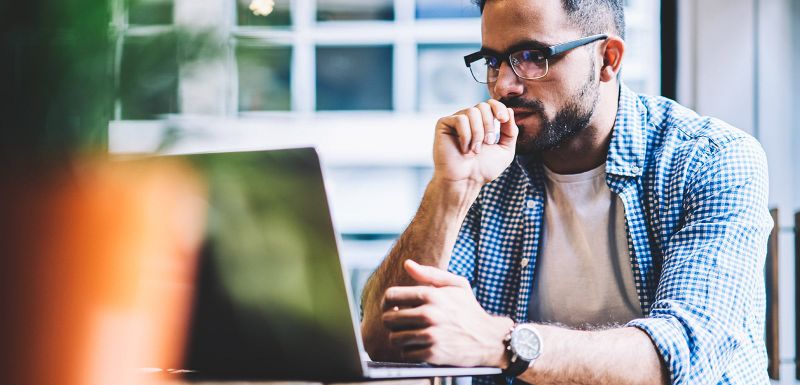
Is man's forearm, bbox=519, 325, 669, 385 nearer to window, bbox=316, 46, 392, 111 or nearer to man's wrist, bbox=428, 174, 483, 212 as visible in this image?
man's wrist, bbox=428, 174, 483, 212

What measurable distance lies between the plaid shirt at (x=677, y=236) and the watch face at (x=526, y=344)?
0.19 meters

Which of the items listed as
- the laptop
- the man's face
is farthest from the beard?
the laptop

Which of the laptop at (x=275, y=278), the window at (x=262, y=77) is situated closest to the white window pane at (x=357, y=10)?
the laptop at (x=275, y=278)

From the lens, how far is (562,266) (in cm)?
151

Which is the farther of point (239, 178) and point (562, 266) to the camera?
point (562, 266)

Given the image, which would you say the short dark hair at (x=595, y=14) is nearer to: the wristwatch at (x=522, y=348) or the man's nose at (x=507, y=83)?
the man's nose at (x=507, y=83)

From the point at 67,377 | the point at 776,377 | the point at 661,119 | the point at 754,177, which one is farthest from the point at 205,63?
the point at 776,377

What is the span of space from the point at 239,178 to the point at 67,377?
244 millimetres

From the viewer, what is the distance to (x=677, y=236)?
1.21m

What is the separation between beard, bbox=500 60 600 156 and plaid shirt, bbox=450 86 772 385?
0.08 metres

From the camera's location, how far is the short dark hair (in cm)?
150

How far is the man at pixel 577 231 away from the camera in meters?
0.93

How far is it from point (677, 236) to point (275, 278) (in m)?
0.81

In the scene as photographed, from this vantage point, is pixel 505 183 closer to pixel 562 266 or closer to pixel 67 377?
pixel 562 266
